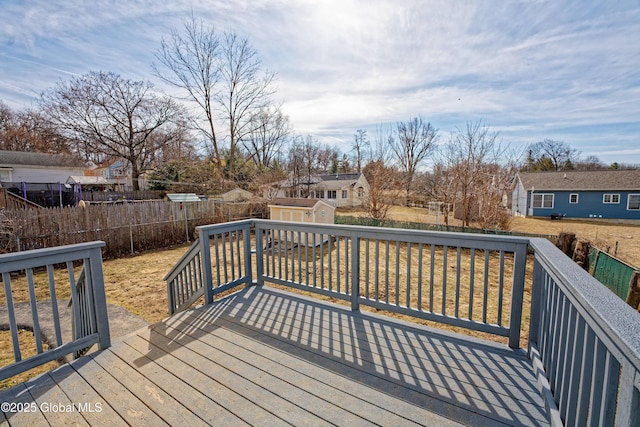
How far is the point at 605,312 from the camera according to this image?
92cm

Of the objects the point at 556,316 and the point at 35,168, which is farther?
the point at 35,168

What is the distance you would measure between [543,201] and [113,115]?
2957cm

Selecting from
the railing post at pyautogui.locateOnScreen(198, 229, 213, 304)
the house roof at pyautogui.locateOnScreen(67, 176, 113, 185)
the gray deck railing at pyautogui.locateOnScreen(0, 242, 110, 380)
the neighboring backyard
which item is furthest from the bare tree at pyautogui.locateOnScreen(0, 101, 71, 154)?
the gray deck railing at pyautogui.locateOnScreen(0, 242, 110, 380)

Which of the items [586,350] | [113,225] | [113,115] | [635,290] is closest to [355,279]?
[586,350]

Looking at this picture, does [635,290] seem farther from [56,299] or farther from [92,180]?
[92,180]

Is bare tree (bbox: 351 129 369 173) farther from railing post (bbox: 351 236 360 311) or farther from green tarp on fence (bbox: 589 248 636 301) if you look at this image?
railing post (bbox: 351 236 360 311)

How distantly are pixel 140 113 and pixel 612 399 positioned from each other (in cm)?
2007

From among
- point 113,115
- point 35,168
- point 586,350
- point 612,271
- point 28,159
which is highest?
point 113,115

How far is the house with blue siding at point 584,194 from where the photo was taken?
1964cm

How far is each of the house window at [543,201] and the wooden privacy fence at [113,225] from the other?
2332 centimetres

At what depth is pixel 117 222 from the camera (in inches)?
374

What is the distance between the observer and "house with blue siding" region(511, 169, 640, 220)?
19.6m

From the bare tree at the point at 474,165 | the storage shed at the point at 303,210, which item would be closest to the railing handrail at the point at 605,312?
the storage shed at the point at 303,210

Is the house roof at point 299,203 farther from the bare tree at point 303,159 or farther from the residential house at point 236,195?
the bare tree at point 303,159
